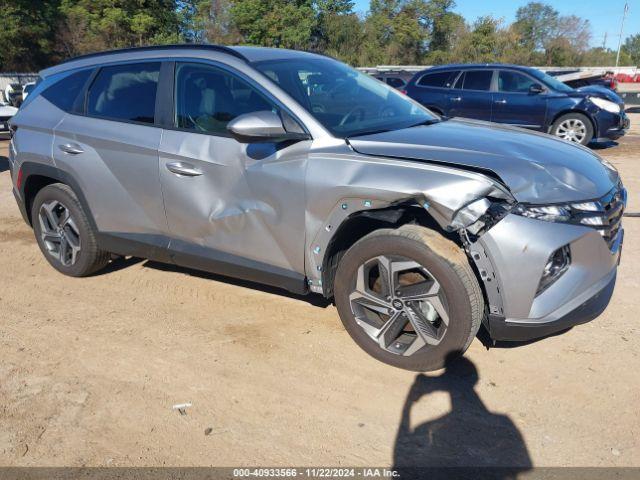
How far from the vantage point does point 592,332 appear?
12.0ft

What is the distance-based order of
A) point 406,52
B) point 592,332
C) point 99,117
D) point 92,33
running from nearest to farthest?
point 592,332 → point 99,117 → point 92,33 → point 406,52

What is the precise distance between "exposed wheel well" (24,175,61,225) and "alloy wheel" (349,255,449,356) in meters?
2.88

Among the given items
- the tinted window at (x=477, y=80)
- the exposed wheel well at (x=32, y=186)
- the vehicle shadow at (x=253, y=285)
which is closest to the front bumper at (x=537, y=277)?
the vehicle shadow at (x=253, y=285)

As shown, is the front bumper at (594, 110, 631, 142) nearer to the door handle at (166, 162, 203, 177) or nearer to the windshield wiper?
the windshield wiper

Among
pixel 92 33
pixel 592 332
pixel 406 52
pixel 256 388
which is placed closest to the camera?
pixel 256 388

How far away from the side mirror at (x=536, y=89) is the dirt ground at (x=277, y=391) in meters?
7.70

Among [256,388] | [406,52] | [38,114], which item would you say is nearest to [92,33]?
[406,52]

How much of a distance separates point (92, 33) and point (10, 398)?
1813 inches

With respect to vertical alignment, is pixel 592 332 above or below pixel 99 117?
below

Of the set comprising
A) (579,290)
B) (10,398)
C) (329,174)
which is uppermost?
(329,174)

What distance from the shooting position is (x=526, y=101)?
11.0 meters

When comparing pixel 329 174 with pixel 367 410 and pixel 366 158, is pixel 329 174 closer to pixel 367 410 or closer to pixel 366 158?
pixel 366 158

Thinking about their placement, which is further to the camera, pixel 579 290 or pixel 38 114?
pixel 38 114

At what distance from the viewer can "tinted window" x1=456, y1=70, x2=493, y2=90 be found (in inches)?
→ 451
